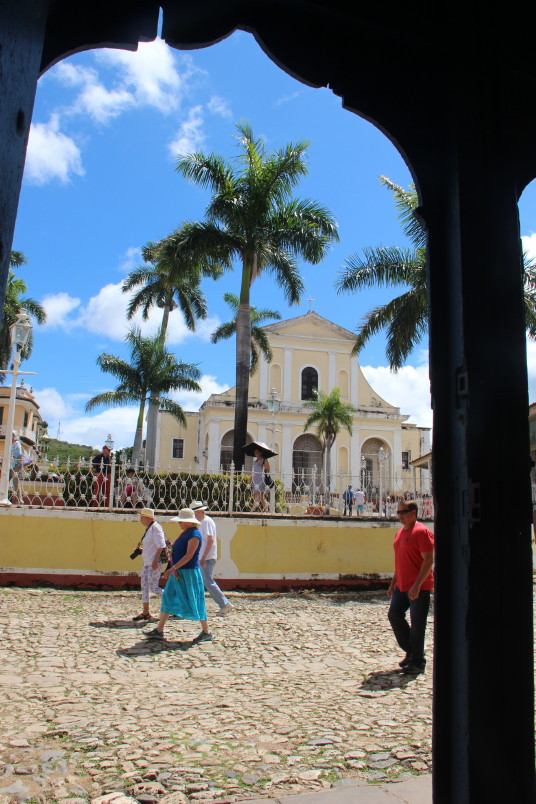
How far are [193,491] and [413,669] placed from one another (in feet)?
19.9

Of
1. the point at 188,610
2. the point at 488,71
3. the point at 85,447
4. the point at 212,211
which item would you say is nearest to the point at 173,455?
the point at 212,211

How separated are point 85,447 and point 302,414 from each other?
6073cm

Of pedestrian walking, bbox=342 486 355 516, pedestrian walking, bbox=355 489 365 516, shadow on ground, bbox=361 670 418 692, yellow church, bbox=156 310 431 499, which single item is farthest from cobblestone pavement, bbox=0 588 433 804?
yellow church, bbox=156 310 431 499

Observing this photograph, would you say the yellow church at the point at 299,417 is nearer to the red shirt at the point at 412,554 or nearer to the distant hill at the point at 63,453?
the distant hill at the point at 63,453

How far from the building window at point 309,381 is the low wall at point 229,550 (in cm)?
2690

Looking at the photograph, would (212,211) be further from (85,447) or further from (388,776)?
(85,447)

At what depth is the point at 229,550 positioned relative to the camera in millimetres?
10414

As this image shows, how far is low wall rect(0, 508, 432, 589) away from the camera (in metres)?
9.63

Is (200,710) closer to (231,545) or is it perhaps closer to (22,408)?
(231,545)

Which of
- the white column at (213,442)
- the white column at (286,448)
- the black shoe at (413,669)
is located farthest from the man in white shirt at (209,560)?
the white column at (286,448)

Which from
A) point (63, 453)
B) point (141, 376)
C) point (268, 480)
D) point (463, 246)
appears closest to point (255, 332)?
point (141, 376)

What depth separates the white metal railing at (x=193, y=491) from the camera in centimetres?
1017

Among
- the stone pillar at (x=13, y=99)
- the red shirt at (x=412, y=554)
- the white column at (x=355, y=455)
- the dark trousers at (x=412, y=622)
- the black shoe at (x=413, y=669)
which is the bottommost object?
the black shoe at (x=413, y=669)

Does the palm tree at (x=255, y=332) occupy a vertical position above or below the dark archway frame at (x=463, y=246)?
above
